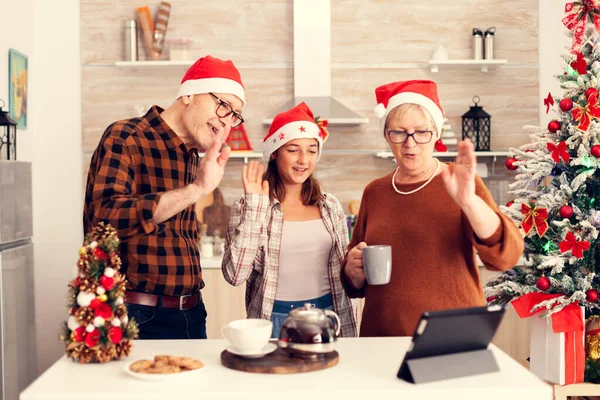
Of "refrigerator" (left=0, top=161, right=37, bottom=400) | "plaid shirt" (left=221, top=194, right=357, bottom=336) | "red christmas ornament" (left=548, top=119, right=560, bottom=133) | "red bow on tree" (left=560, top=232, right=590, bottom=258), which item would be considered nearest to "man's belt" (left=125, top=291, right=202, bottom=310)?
"plaid shirt" (left=221, top=194, right=357, bottom=336)

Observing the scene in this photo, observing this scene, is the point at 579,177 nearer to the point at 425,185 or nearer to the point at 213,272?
the point at 425,185

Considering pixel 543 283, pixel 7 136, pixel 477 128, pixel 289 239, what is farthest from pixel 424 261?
pixel 477 128

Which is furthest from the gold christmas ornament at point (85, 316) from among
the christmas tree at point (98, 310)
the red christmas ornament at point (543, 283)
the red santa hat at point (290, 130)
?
the red christmas ornament at point (543, 283)

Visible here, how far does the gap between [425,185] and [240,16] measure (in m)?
2.93

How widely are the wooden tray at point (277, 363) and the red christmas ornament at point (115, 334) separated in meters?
0.25

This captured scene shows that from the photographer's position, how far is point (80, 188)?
480cm

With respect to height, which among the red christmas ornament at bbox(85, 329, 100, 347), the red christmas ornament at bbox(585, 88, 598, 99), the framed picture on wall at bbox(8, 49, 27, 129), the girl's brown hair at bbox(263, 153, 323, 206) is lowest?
the red christmas ornament at bbox(85, 329, 100, 347)

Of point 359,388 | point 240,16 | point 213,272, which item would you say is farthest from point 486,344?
point 240,16

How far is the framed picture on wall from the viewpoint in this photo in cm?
421

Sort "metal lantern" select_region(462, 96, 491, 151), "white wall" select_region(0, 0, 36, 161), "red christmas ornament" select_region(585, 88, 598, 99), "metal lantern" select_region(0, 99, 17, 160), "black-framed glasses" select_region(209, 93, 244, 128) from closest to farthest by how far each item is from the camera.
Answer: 1. "black-framed glasses" select_region(209, 93, 244, 128)
2. "red christmas ornament" select_region(585, 88, 598, 99)
3. "metal lantern" select_region(0, 99, 17, 160)
4. "white wall" select_region(0, 0, 36, 161)
5. "metal lantern" select_region(462, 96, 491, 151)

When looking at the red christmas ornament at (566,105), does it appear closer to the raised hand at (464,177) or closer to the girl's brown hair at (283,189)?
the girl's brown hair at (283,189)

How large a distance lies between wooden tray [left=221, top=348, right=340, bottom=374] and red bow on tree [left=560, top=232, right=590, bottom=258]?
1.64 metres

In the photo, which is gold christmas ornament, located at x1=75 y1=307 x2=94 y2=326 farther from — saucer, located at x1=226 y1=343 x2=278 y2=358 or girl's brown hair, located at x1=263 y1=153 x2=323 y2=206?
girl's brown hair, located at x1=263 y1=153 x2=323 y2=206

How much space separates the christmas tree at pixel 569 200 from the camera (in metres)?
3.06
